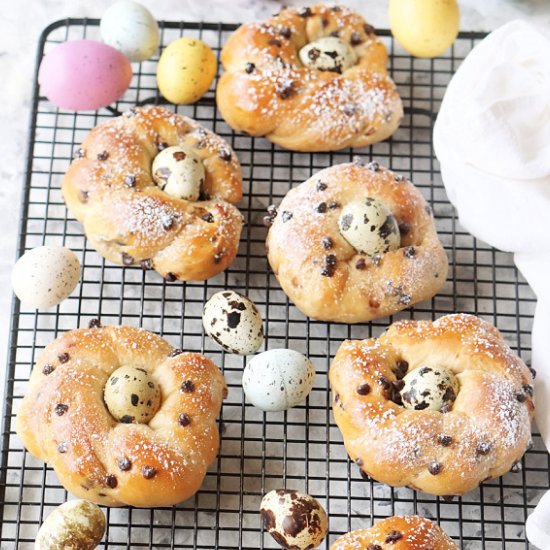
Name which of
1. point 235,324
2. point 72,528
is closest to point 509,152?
point 235,324

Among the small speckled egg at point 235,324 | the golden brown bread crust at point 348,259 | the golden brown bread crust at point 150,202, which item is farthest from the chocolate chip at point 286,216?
the small speckled egg at point 235,324

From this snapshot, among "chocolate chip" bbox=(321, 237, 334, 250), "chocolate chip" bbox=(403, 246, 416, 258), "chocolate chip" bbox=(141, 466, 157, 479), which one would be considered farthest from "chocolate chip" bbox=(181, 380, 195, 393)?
"chocolate chip" bbox=(403, 246, 416, 258)

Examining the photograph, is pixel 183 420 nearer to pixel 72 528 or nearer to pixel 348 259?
pixel 72 528

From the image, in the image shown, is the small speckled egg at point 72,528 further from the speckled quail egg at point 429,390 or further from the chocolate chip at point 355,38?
the chocolate chip at point 355,38

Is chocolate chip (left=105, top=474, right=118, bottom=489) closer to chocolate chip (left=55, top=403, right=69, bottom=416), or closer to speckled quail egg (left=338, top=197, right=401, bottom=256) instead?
chocolate chip (left=55, top=403, right=69, bottom=416)

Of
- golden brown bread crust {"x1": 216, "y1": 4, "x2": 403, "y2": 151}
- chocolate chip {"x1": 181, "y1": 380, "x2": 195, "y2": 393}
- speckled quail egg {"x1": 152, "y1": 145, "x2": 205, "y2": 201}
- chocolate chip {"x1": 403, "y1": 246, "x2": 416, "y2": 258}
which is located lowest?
chocolate chip {"x1": 181, "y1": 380, "x2": 195, "y2": 393}

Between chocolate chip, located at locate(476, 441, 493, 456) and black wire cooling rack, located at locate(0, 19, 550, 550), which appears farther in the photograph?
black wire cooling rack, located at locate(0, 19, 550, 550)
